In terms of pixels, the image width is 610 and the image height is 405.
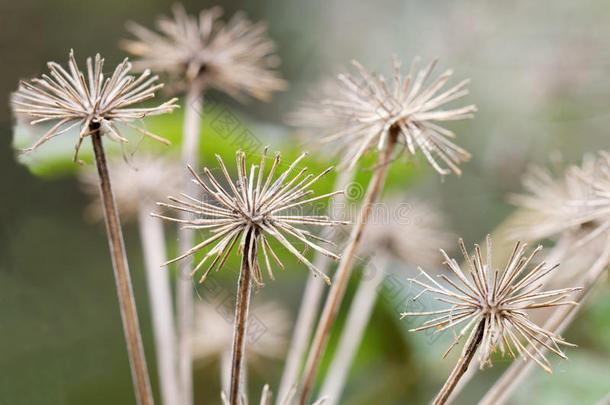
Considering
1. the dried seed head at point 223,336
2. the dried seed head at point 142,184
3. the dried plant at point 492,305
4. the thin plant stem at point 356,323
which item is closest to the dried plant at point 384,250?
the thin plant stem at point 356,323

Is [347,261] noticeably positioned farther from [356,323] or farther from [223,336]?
[223,336]

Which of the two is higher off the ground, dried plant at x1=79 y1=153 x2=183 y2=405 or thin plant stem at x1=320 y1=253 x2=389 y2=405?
dried plant at x1=79 y1=153 x2=183 y2=405

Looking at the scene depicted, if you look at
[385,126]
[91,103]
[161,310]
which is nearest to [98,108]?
[91,103]

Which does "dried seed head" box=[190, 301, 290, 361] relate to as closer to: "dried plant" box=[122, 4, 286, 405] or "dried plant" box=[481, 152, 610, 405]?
"dried plant" box=[122, 4, 286, 405]

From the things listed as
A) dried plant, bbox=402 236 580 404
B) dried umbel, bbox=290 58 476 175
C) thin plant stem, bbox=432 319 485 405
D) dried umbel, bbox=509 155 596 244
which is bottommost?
thin plant stem, bbox=432 319 485 405

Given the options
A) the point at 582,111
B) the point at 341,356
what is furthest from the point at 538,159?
the point at 341,356

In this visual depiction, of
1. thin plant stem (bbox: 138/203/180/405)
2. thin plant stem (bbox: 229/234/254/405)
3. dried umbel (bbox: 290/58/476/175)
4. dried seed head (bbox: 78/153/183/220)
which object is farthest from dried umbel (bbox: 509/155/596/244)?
dried seed head (bbox: 78/153/183/220)

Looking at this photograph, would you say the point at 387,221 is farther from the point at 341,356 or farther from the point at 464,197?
the point at 464,197
